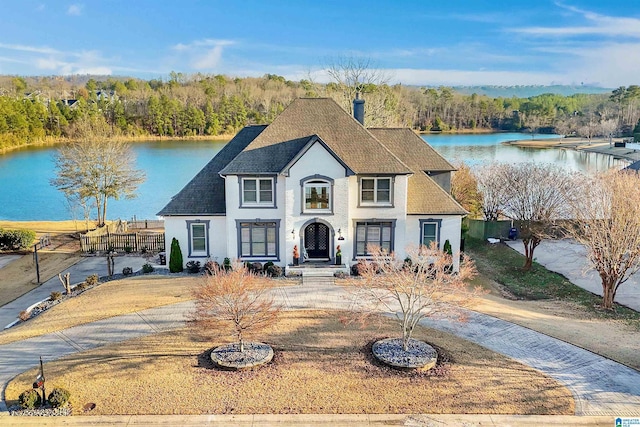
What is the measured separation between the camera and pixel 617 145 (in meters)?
91.8

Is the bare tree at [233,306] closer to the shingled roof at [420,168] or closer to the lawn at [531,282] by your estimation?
the shingled roof at [420,168]

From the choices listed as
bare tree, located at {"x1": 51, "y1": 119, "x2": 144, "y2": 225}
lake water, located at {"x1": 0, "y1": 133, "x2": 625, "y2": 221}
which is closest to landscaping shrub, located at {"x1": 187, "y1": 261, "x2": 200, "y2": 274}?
bare tree, located at {"x1": 51, "y1": 119, "x2": 144, "y2": 225}

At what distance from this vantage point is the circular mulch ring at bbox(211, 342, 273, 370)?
13.8 meters

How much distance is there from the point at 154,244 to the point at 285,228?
10.4 m

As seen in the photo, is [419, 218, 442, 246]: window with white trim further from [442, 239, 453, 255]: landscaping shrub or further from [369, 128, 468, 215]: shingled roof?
[369, 128, 468, 215]: shingled roof

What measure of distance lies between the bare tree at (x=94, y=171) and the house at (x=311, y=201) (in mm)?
16145

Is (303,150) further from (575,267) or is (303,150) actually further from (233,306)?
(575,267)

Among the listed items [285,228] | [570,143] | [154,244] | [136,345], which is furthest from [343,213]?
[570,143]

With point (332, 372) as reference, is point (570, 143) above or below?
above

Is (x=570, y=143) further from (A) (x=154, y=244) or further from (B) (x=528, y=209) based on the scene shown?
(A) (x=154, y=244)

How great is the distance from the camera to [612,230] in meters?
18.7

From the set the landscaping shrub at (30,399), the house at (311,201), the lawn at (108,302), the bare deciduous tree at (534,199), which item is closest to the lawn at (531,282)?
the bare deciduous tree at (534,199)

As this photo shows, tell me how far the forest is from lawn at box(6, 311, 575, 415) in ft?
126

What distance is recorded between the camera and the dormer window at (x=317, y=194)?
21.9m
